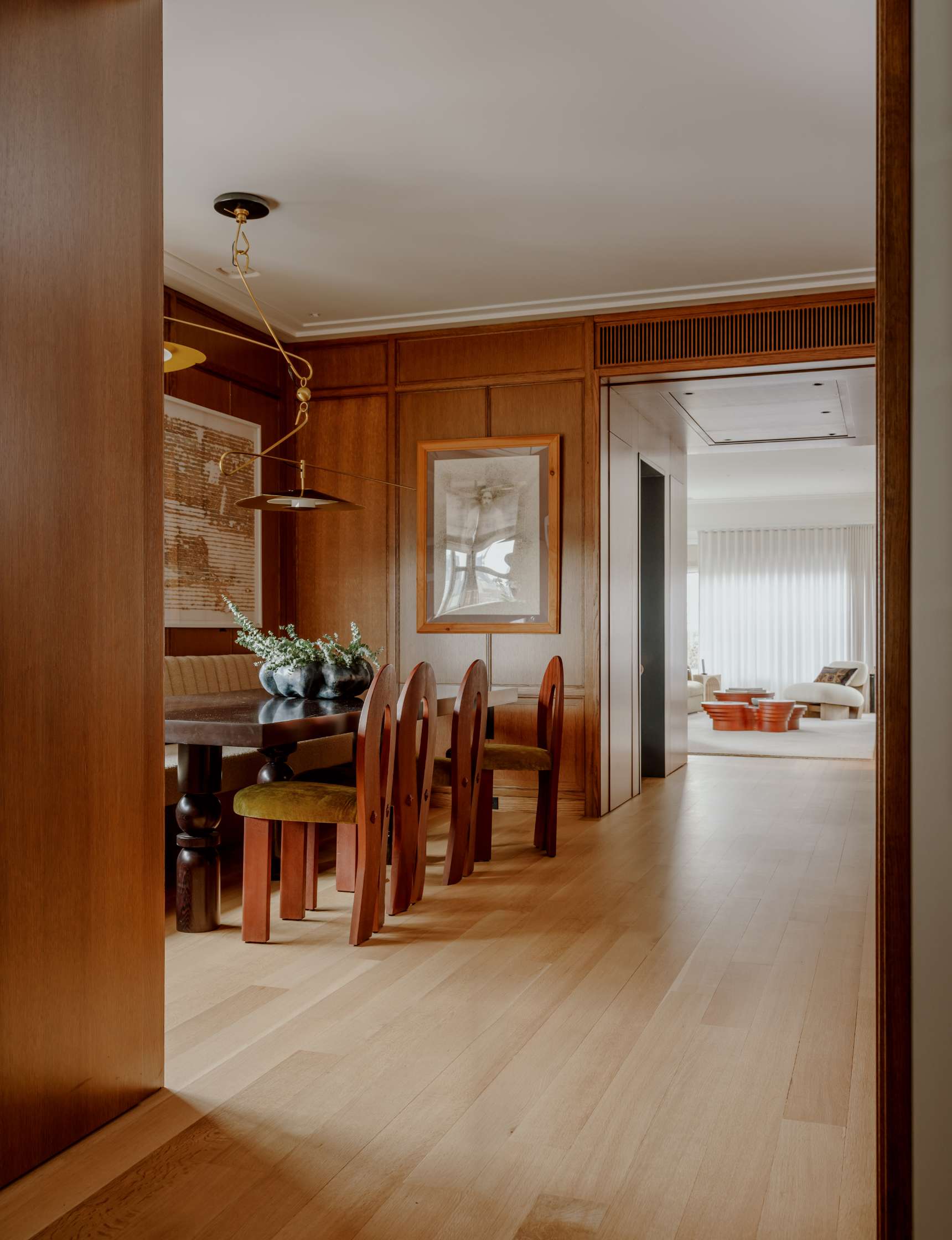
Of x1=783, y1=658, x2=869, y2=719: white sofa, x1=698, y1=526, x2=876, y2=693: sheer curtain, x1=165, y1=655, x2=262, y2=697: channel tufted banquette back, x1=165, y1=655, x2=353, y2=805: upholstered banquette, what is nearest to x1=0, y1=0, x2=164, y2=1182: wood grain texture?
x1=165, y1=655, x2=353, y2=805: upholstered banquette

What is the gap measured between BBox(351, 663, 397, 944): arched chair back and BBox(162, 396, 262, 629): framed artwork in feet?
6.62

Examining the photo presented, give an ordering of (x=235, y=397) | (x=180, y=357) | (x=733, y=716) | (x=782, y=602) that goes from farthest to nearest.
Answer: (x=782, y=602) → (x=733, y=716) → (x=235, y=397) → (x=180, y=357)

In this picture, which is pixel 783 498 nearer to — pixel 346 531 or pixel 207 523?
pixel 346 531

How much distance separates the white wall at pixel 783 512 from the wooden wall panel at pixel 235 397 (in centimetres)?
894

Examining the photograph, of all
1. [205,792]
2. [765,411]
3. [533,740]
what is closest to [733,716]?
[765,411]

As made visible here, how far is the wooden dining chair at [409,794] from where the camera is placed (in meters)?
3.56

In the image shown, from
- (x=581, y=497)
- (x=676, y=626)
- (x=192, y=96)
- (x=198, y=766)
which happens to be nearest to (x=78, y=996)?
(x=198, y=766)

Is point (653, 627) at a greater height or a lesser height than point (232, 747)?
greater

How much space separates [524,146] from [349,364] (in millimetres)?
2670

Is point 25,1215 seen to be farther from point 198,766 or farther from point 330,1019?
point 198,766

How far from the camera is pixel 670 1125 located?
6.88 feet

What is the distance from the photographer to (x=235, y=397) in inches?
229

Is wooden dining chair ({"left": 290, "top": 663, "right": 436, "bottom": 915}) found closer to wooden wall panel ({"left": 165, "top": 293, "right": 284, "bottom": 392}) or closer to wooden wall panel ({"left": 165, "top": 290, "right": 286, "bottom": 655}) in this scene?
wooden wall panel ({"left": 165, "top": 290, "right": 286, "bottom": 655})

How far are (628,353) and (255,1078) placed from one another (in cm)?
440
